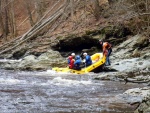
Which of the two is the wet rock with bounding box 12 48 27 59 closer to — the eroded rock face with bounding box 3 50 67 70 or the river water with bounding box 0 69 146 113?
the eroded rock face with bounding box 3 50 67 70

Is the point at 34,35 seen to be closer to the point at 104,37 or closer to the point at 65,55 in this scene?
the point at 65,55

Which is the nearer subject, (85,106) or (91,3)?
(85,106)

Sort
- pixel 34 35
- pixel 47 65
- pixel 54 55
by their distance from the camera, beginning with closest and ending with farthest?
pixel 47 65
pixel 54 55
pixel 34 35

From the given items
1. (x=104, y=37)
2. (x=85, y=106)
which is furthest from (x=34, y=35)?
(x=85, y=106)

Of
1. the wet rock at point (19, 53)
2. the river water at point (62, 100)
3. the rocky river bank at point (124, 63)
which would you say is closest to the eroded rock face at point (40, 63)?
the rocky river bank at point (124, 63)

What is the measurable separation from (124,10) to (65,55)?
8860mm

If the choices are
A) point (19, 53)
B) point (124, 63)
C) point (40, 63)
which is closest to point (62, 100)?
point (124, 63)

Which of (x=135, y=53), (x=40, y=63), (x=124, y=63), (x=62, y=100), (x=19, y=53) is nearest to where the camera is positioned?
(x=62, y=100)

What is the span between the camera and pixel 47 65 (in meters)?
19.8

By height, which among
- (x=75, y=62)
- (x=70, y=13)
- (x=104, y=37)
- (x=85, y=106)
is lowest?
(x=85, y=106)

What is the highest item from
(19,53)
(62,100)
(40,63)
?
(19,53)

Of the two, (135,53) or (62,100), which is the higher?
(135,53)

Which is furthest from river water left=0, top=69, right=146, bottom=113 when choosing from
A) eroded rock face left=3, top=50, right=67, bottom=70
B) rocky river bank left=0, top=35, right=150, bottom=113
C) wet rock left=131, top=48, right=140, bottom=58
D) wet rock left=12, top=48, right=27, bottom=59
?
wet rock left=12, top=48, right=27, bottom=59

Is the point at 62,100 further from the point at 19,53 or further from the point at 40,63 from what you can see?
the point at 19,53
